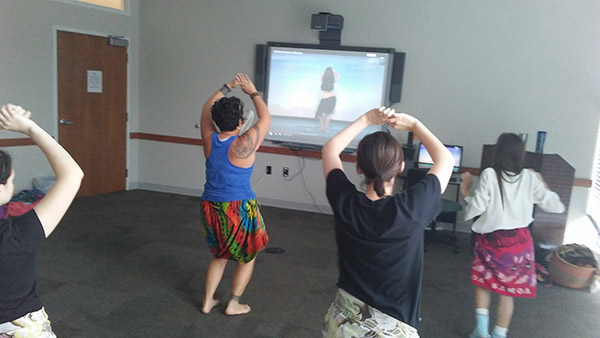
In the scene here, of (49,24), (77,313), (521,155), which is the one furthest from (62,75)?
(521,155)

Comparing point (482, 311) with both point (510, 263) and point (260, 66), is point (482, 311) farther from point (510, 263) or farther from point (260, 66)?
point (260, 66)

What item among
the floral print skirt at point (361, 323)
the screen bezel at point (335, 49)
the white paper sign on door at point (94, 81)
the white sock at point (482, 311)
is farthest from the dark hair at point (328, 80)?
the floral print skirt at point (361, 323)

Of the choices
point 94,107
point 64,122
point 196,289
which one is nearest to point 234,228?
point 196,289

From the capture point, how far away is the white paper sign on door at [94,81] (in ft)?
19.9

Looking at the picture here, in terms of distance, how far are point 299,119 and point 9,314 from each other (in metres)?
4.65

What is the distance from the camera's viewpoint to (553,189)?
4488 millimetres

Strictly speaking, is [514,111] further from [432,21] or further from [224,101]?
[224,101]

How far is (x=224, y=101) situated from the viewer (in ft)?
9.40

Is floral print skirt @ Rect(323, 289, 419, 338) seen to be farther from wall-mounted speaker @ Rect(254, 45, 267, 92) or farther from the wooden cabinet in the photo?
wall-mounted speaker @ Rect(254, 45, 267, 92)

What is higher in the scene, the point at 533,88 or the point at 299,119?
the point at 533,88

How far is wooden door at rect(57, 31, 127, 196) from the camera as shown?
5805 millimetres

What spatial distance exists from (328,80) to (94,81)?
10.0 feet

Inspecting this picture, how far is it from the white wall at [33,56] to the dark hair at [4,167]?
4249 mm

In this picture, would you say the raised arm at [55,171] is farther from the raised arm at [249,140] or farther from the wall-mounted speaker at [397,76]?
the wall-mounted speaker at [397,76]
